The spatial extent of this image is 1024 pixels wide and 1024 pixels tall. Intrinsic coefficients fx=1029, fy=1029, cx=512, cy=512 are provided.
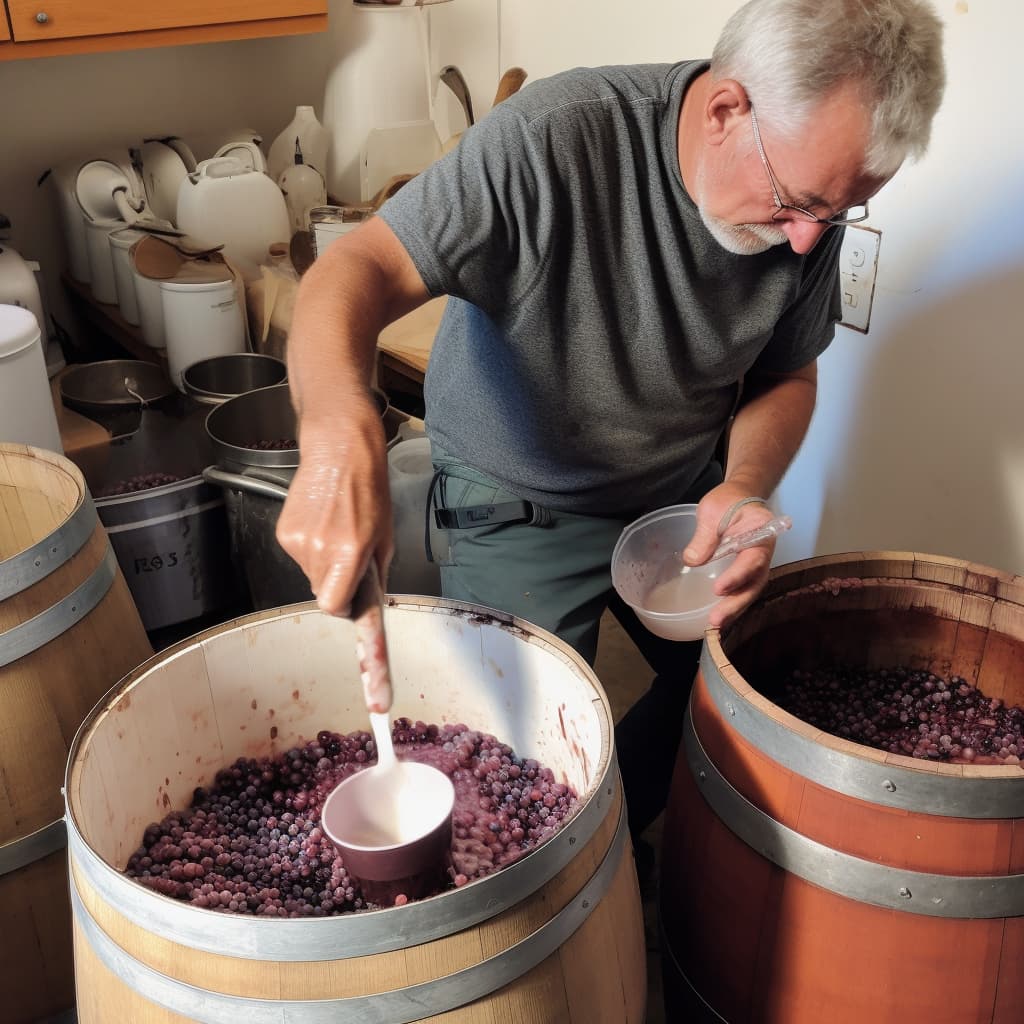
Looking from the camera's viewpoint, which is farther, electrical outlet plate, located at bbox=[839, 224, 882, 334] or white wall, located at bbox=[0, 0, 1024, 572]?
electrical outlet plate, located at bbox=[839, 224, 882, 334]

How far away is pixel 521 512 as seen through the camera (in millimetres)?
1483

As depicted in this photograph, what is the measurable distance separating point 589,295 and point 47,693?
85 cm

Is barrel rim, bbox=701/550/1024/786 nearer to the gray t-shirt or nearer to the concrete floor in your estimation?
the gray t-shirt

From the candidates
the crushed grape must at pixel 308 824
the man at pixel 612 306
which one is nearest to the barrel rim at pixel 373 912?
the crushed grape must at pixel 308 824

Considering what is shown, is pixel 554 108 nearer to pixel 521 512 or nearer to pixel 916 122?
pixel 916 122

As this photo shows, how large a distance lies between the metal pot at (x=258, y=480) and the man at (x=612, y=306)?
504 millimetres

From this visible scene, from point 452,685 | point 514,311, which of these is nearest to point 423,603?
point 452,685

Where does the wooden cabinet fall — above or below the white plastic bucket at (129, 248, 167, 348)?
above

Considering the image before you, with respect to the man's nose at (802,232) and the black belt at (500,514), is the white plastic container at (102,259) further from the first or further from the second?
the man's nose at (802,232)

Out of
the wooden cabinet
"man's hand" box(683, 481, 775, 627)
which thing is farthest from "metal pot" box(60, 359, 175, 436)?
"man's hand" box(683, 481, 775, 627)

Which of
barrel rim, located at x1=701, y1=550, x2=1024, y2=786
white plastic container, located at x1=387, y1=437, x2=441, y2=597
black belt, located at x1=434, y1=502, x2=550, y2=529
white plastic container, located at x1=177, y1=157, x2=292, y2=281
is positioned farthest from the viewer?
white plastic container, located at x1=177, y1=157, x2=292, y2=281

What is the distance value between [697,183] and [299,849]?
94 centimetres

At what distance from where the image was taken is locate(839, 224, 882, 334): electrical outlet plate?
6.41 ft

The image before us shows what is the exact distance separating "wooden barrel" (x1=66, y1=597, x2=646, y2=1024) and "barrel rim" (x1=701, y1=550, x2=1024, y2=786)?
0.17 m
